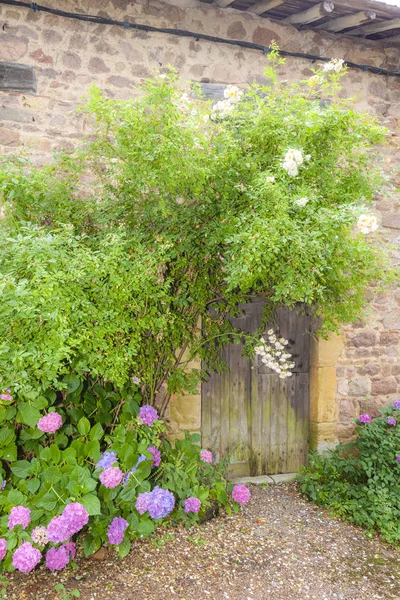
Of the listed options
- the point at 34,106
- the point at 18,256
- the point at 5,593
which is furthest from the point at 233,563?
the point at 34,106

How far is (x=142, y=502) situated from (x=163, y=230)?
179cm

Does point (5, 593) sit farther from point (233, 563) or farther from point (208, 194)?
point (208, 194)

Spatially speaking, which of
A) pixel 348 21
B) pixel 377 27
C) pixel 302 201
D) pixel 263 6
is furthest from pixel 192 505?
pixel 377 27

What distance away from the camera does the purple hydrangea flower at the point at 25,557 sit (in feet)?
9.14

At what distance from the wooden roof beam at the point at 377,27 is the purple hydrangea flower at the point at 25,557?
4.84 m

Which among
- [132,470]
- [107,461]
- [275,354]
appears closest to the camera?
[107,461]

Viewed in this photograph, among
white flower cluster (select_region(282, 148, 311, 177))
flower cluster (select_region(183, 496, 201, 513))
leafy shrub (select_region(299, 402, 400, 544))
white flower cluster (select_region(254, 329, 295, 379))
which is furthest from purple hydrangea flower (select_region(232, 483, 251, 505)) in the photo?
white flower cluster (select_region(282, 148, 311, 177))

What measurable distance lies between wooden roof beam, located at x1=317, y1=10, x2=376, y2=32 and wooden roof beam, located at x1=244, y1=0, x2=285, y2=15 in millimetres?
663

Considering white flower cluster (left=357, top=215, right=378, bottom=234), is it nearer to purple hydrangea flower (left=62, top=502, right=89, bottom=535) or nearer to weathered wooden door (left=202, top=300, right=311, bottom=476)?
weathered wooden door (left=202, top=300, right=311, bottom=476)

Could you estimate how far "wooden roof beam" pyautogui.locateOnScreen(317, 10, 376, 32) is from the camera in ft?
14.1

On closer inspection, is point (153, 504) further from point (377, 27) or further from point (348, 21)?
point (377, 27)

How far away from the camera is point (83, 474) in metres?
3.05

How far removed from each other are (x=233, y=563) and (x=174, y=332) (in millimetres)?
1624

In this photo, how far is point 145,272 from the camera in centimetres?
319
